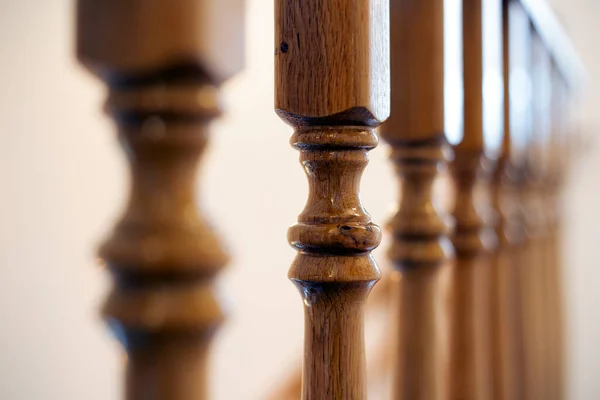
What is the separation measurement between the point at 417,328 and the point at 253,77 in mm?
1502

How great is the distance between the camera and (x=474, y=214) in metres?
0.66

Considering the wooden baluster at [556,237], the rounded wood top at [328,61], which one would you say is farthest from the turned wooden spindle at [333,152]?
the wooden baluster at [556,237]

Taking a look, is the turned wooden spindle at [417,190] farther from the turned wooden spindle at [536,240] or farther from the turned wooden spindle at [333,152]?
the turned wooden spindle at [536,240]

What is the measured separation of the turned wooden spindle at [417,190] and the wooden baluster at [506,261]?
243 mm

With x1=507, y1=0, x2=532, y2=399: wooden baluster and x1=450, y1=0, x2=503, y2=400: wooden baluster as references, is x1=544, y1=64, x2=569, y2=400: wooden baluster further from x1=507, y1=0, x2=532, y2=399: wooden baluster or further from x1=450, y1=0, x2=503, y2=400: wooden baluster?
x1=450, y1=0, x2=503, y2=400: wooden baluster

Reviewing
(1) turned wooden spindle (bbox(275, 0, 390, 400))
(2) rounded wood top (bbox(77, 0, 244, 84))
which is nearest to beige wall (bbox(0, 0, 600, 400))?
(1) turned wooden spindle (bbox(275, 0, 390, 400))

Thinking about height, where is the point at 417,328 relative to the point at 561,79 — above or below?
below

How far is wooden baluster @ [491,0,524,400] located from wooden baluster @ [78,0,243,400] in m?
0.58

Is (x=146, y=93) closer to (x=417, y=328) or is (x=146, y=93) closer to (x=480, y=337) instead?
(x=417, y=328)

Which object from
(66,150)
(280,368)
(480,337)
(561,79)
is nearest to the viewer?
(480,337)

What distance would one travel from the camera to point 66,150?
154 cm

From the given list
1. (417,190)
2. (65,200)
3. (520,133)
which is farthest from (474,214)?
(65,200)

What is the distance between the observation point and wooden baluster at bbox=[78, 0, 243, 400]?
9.4 inches

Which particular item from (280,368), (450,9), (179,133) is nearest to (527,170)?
(450,9)
